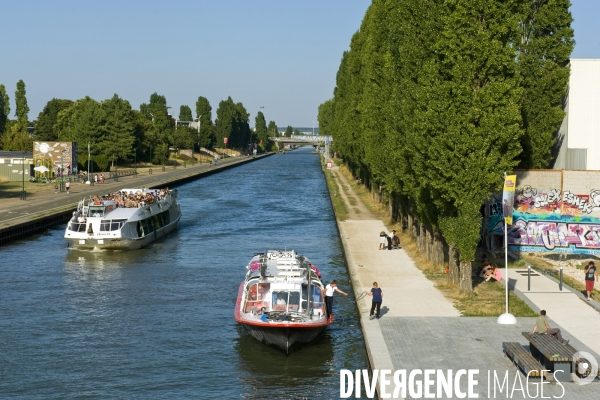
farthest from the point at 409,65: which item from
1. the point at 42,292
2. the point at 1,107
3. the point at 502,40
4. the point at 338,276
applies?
the point at 1,107

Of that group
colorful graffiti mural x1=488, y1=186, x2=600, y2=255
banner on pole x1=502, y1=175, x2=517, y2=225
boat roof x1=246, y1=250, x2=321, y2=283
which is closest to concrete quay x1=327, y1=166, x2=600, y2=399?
boat roof x1=246, y1=250, x2=321, y2=283

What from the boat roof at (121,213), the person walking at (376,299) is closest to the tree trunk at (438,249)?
the person walking at (376,299)

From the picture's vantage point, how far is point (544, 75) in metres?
46.8

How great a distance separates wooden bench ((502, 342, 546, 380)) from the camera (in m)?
21.1

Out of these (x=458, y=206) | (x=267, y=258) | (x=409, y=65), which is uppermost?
(x=409, y=65)

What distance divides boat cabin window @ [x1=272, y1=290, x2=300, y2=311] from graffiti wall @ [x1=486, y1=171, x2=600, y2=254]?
60.1ft

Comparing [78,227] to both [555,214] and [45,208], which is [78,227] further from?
[555,214]

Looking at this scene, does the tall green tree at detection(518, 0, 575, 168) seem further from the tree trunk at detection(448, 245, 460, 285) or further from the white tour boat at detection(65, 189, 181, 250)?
the white tour boat at detection(65, 189, 181, 250)

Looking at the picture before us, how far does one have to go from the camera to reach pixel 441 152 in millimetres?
31766

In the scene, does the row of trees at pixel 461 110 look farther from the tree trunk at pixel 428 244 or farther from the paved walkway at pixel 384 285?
the paved walkway at pixel 384 285

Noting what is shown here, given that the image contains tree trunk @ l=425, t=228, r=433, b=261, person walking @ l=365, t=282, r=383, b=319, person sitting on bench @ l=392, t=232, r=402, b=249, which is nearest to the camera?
person walking @ l=365, t=282, r=383, b=319

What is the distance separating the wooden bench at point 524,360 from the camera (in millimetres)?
21141

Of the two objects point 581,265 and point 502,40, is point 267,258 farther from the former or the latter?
point 581,265

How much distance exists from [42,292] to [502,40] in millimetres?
22722
